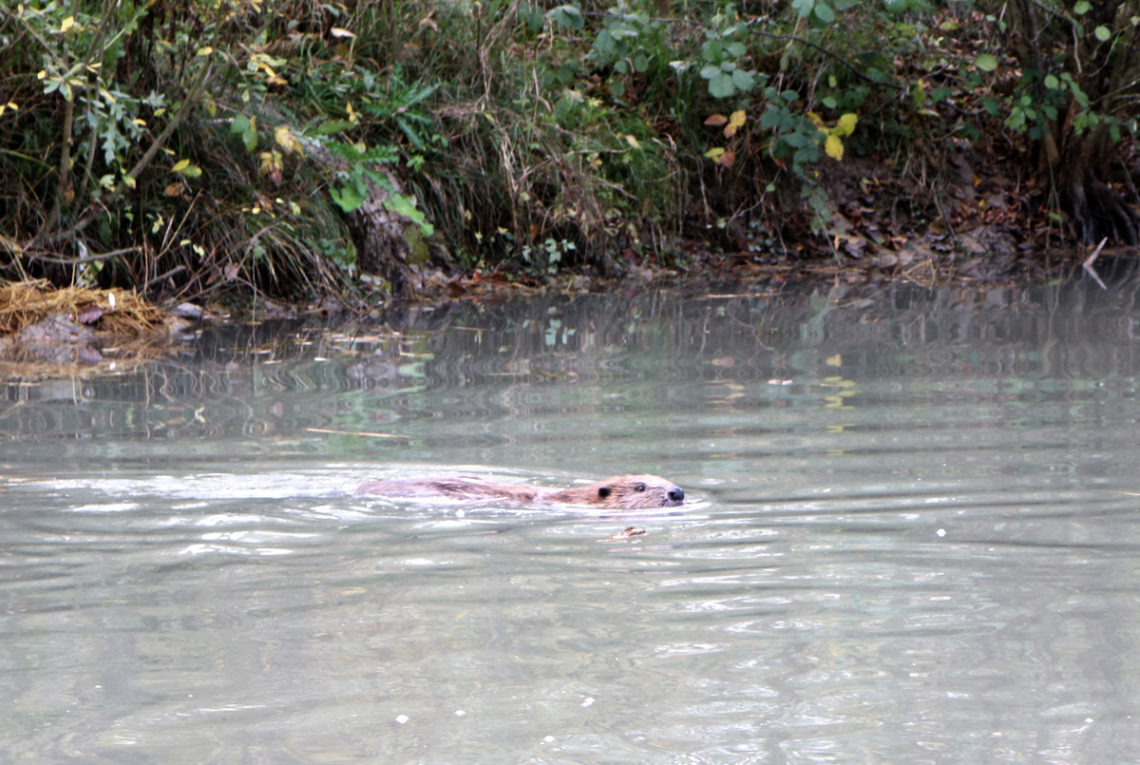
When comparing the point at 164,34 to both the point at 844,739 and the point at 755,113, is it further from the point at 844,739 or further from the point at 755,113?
the point at 844,739

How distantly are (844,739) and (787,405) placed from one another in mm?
3740

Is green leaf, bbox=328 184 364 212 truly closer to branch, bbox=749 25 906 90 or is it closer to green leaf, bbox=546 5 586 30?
green leaf, bbox=546 5 586 30

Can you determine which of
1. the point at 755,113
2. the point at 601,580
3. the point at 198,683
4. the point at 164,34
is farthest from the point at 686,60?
the point at 198,683

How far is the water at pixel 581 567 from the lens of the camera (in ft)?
8.73

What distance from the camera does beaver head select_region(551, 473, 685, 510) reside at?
178 inches

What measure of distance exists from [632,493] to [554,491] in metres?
0.31

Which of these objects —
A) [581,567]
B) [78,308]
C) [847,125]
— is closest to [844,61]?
[847,125]

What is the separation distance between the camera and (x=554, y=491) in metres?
4.73

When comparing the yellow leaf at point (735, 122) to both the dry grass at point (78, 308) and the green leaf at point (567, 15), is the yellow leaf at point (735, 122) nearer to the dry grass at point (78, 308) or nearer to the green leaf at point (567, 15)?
the green leaf at point (567, 15)

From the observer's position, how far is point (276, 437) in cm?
579

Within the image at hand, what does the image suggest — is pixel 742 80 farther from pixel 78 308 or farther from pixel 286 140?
pixel 78 308

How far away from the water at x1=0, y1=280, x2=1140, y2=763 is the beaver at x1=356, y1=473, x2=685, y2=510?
0.33 feet

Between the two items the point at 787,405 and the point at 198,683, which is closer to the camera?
the point at 198,683

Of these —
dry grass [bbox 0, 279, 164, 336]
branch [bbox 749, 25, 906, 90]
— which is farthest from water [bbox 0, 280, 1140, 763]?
branch [bbox 749, 25, 906, 90]
